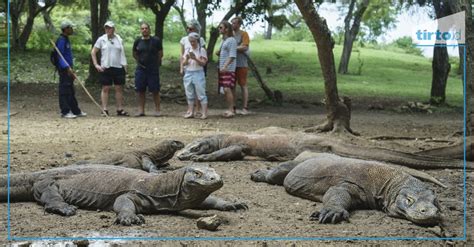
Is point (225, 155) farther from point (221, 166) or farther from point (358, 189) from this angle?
point (358, 189)

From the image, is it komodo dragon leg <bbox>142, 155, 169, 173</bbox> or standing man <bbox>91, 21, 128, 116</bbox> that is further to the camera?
standing man <bbox>91, 21, 128, 116</bbox>

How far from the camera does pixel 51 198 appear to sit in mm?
4016

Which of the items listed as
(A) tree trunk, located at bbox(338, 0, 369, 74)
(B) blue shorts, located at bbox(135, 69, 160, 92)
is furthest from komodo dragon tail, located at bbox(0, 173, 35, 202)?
(A) tree trunk, located at bbox(338, 0, 369, 74)

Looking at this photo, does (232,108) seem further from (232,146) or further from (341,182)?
(341,182)

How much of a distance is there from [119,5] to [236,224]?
2344 cm

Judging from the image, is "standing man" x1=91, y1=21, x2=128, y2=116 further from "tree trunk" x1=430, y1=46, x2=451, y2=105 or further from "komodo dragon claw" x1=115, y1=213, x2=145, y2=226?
"tree trunk" x1=430, y1=46, x2=451, y2=105

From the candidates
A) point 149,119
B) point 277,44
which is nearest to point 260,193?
point 149,119

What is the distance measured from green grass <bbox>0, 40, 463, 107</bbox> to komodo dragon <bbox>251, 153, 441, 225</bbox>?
827 centimetres

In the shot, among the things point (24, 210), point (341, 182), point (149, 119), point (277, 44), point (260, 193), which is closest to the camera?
point (24, 210)

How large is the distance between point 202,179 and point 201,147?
8.81ft

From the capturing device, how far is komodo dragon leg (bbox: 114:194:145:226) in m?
3.56

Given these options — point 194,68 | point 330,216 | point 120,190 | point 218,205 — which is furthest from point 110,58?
point 330,216

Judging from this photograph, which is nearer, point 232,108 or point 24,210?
point 24,210

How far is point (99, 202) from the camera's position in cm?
400
